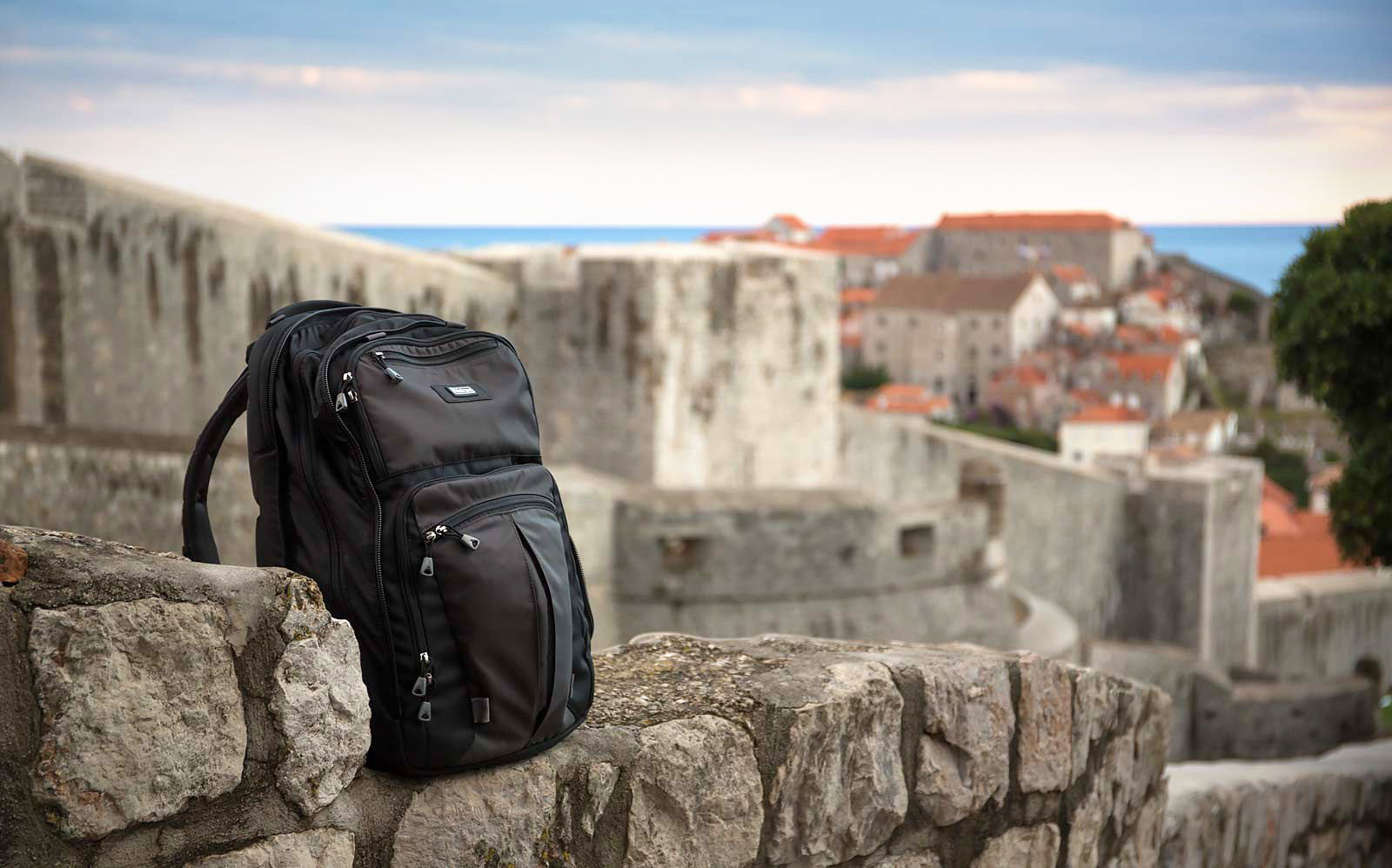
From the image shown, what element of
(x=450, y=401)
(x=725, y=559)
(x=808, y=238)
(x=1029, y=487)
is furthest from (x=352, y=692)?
(x=808, y=238)

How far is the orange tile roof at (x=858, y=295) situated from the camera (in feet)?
187

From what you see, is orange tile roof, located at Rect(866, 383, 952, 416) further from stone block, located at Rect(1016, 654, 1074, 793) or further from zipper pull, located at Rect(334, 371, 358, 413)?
zipper pull, located at Rect(334, 371, 358, 413)

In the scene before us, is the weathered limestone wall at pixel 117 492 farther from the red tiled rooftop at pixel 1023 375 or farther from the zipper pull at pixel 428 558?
the red tiled rooftop at pixel 1023 375

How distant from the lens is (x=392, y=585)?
7.09 feet

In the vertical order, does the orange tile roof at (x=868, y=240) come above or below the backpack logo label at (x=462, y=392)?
above

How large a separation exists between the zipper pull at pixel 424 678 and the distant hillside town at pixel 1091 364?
34.0 m

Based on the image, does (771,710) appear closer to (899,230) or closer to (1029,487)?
(1029,487)

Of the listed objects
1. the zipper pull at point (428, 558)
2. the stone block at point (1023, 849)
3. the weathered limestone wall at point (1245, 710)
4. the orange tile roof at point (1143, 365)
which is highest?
the zipper pull at point (428, 558)

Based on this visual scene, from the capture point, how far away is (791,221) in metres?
71.5

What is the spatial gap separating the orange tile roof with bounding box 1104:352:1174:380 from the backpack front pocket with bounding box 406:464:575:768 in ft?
157

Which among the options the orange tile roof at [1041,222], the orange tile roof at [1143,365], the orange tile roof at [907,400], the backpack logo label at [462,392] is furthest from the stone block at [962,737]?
the orange tile roof at [1041,222]

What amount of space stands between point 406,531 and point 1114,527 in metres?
19.1

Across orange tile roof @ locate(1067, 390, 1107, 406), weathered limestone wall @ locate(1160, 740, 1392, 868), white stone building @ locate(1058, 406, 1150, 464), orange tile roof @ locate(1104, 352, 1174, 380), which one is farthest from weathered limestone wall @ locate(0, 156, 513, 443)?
orange tile roof @ locate(1104, 352, 1174, 380)

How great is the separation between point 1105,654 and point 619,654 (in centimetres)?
1422
